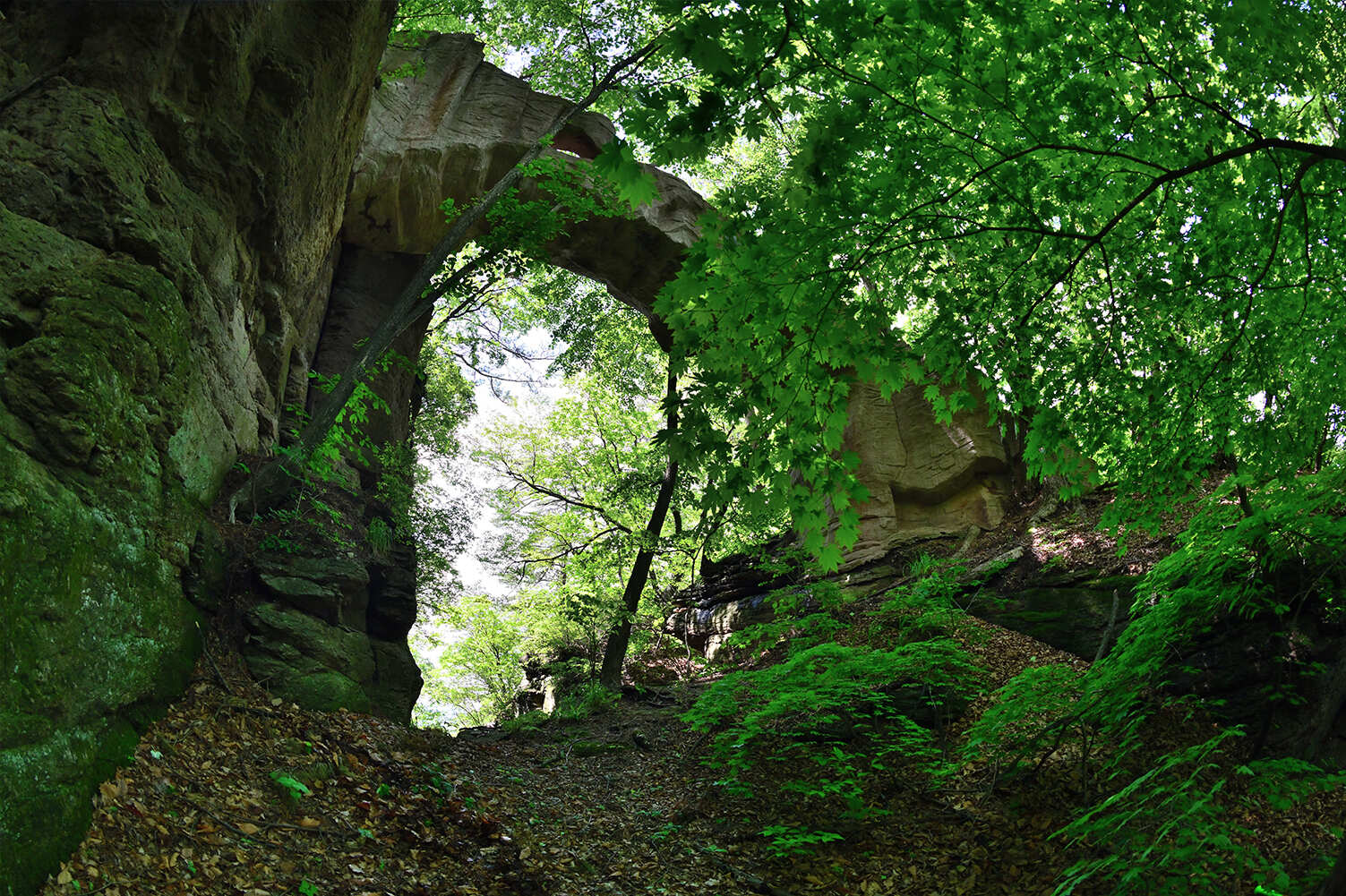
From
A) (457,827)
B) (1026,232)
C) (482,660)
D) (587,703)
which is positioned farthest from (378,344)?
(482,660)

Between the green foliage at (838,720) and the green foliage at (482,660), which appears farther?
the green foliage at (482,660)

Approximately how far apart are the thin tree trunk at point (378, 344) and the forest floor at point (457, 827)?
2302 mm

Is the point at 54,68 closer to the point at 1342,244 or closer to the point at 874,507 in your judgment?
the point at 1342,244

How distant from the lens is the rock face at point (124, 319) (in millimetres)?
4434

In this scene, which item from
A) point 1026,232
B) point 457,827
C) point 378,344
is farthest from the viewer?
point 378,344

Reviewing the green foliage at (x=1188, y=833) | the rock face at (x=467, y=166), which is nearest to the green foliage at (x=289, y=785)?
the green foliage at (x=1188, y=833)

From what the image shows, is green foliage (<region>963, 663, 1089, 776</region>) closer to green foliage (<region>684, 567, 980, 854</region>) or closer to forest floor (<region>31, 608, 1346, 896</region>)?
forest floor (<region>31, 608, 1346, 896</region>)

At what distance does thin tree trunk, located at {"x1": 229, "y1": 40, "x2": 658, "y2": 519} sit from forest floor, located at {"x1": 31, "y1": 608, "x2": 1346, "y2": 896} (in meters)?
2.30

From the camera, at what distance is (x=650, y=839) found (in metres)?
7.68

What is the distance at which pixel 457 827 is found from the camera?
21.6 feet

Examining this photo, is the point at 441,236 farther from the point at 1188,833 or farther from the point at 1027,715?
the point at 1188,833

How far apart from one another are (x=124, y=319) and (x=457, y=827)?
5.03m

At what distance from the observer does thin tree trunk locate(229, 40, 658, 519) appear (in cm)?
862

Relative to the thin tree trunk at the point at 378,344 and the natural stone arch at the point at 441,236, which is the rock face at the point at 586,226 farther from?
the thin tree trunk at the point at 378,344
